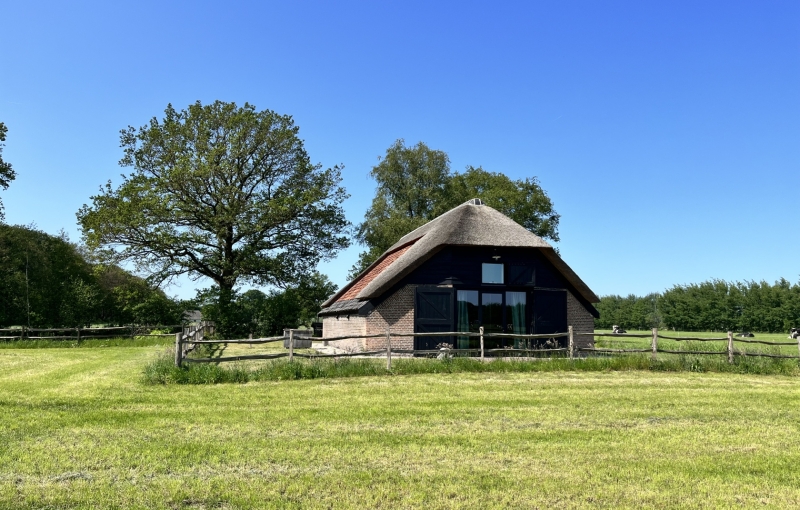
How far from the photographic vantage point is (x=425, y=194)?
4706cm

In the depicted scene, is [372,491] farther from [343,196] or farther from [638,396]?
[343,196]

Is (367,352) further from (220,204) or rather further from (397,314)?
(220,204)

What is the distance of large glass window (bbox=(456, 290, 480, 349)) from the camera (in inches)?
886

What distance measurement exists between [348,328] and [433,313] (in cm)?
495

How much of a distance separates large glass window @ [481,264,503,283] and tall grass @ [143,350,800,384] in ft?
19.9

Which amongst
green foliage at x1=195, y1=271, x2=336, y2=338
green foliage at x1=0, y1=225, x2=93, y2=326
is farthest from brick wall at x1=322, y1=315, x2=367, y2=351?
green foliage at x1=0, y1=225, x2=93, y2=326

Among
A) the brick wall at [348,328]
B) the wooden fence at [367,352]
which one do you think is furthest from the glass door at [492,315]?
the brick wall at [348,328]

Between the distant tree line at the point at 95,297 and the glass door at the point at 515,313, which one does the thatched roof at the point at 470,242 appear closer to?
the glass door at the point at 515,313

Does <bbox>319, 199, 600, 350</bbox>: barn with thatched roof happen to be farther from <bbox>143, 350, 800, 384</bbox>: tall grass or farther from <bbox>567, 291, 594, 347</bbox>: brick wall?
<bbox>143, 350, 800, 384</bbox>: tall grass

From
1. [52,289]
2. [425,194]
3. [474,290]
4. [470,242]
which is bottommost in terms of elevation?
[474,290]

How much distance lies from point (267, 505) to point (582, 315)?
2010 centimetres

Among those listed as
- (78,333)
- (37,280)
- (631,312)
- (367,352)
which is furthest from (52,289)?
(631,312)

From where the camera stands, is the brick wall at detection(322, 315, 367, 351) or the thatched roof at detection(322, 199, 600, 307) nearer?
the thatched roof at detection(322, 199, 600, 307)

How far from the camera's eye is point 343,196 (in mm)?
38656
